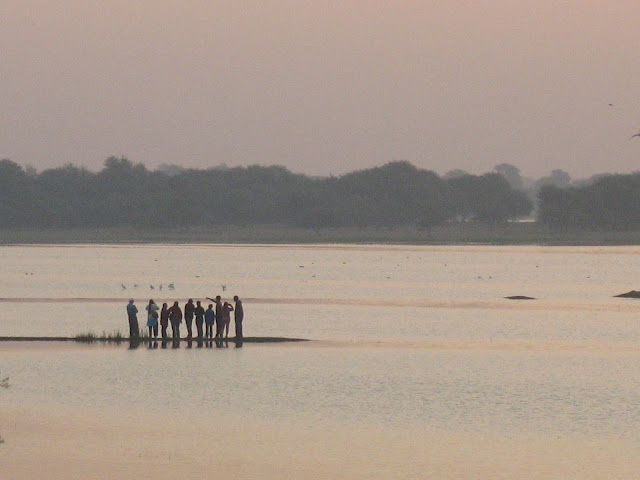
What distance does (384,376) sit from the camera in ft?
160

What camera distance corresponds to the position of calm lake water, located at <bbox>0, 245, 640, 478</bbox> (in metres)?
34.2

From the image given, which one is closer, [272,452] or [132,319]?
[272,452]

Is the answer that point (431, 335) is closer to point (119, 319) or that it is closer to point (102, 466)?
point (119, 319)

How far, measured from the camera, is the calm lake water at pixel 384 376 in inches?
1348

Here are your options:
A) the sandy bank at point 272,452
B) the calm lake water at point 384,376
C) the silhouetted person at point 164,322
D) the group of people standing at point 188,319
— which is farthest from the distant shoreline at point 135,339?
the sandy bank at point 272,452

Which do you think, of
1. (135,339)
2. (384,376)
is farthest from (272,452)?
(135,339)

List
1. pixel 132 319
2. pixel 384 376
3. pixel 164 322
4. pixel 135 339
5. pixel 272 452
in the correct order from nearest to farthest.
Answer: pixel 272 452
pixel 384 376
pixel 132 319
pixel 164 322
pixel 135 339

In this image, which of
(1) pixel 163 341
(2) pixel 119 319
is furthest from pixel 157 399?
(2) pixel 119 319

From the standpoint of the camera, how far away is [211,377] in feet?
151

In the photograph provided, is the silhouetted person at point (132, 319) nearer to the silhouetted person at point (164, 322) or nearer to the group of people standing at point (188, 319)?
the group of people standing at point (188, 319)

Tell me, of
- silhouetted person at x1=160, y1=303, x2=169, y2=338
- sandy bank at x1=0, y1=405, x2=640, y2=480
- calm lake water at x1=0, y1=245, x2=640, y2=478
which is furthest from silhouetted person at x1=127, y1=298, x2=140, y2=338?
sandy bank at x1=0, y1=405, x2=640, y2=480

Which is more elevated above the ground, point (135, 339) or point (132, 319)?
point (132, 319)

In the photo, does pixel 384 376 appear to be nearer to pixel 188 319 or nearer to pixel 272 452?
pixel 188 319

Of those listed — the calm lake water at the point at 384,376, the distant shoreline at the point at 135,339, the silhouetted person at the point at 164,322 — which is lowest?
the calm lake water at the point at 384,376
